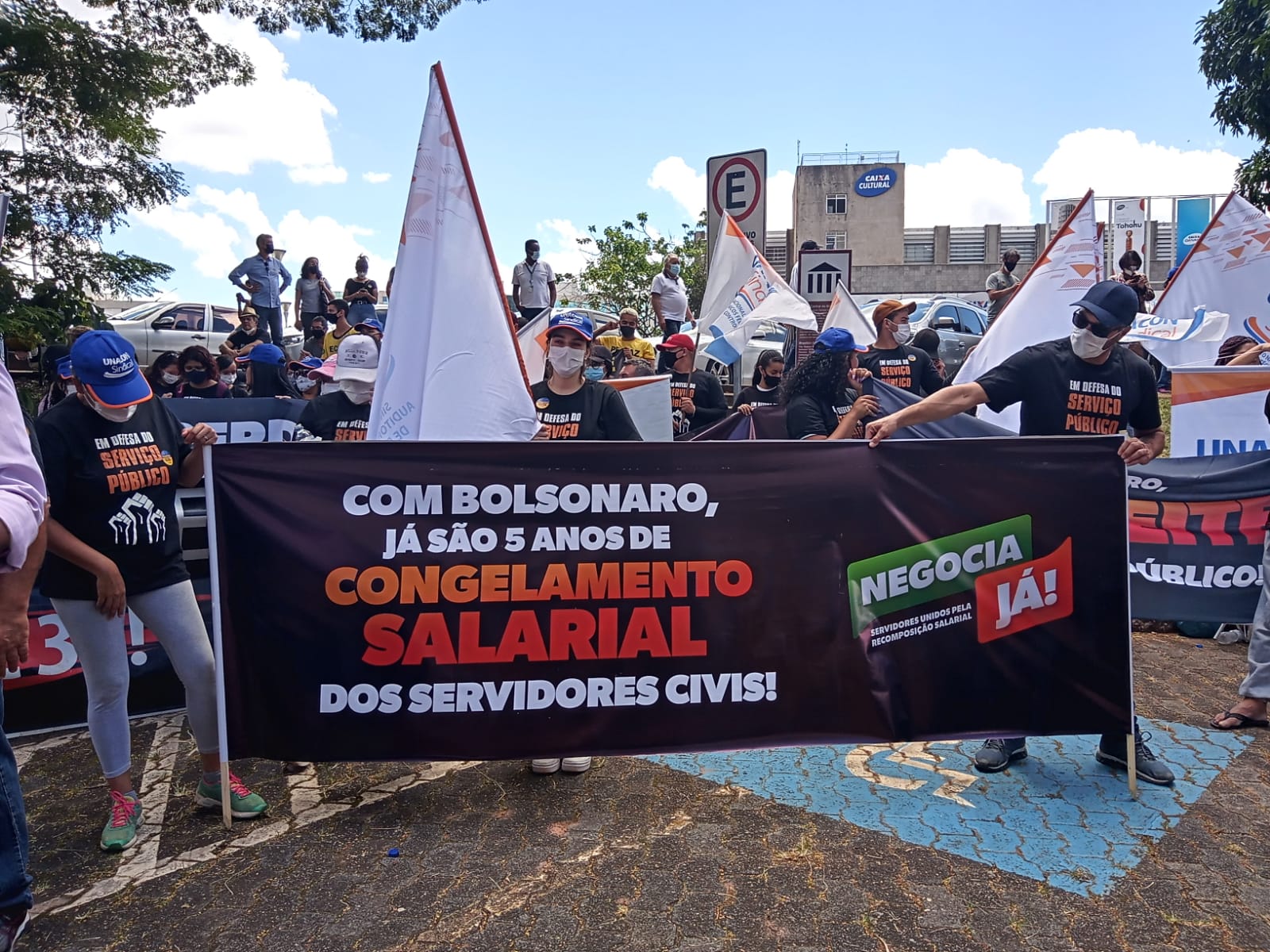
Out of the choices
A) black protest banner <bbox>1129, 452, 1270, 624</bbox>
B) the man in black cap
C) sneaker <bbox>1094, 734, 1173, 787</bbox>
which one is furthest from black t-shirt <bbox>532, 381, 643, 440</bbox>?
black protest banner <bbox>1129, 452, 1270, 624</bbox>

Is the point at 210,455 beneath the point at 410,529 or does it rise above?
above

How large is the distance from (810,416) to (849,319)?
3.81 meters

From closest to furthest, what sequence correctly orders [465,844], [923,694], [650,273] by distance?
[465,844] → [923,694] → [650,273]

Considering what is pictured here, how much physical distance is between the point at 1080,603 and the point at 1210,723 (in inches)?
57.9

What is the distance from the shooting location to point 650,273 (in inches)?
1644

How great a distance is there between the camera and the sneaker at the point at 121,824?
3.80m

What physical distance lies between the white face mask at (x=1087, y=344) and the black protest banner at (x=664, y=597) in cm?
58

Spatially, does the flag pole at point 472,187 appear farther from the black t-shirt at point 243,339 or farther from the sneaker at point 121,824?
the black t-shirt at point 243,339

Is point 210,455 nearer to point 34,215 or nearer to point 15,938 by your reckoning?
point 15,938

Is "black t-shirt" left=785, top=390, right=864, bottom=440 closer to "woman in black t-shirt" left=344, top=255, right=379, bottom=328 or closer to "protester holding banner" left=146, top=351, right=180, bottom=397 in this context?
"protester holding banner" left=146, top=351, right=180, bottom=397

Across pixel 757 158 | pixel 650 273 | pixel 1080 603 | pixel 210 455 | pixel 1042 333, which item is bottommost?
pixel 1080 603

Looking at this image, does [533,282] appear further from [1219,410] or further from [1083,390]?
[1083,390]

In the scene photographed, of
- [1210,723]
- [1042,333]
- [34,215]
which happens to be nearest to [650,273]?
[34,215]

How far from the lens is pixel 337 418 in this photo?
5992mm
